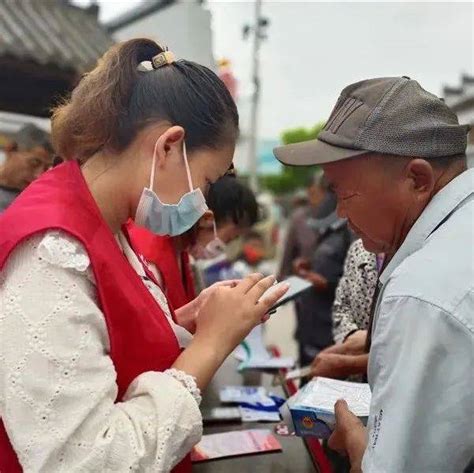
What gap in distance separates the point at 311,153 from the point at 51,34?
3249 mm

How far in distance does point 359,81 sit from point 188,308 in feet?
2.17

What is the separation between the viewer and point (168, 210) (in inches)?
43.1

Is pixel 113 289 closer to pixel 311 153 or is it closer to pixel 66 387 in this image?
pixel 66 387

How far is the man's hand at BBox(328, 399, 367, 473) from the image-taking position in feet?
3.42

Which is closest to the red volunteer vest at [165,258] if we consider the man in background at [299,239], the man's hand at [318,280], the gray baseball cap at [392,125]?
the gray baseball cap at [392,125]

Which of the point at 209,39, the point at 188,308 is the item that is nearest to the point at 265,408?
the point at 188,308

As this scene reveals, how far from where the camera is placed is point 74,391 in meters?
0.84

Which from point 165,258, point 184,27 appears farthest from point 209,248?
point 184,27

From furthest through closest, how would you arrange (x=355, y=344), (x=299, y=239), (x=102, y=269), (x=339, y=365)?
(x=299, y=239)
(x=355, y=344)
(x=339, y=365)
(x=102, y=269)

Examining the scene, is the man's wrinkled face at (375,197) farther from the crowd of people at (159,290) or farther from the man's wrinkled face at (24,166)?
the man's wrinkled face at (24,166)

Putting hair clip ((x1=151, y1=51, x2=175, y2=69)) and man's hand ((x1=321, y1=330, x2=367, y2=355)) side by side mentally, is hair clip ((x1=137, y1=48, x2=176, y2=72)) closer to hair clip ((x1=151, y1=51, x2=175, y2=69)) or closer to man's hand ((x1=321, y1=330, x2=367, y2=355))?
hair clip ((x1=151, y1=51, x2=175, y2=69))

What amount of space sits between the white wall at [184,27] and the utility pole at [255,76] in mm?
1317

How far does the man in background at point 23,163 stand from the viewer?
2.14 meters

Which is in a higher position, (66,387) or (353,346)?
(66,387)
